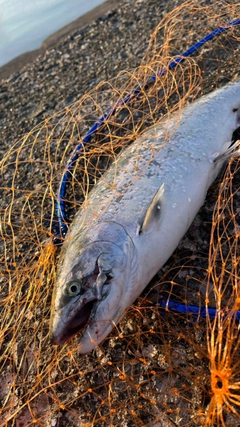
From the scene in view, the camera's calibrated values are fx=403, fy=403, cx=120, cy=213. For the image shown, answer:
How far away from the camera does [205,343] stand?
254cm

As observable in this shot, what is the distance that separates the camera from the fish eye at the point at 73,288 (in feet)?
7.95

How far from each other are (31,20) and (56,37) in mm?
961

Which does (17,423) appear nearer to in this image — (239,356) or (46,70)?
(239,356)

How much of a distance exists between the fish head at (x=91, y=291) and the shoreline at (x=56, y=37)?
418 cm

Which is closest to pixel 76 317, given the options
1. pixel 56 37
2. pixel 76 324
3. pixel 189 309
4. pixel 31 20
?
pixel 76 324

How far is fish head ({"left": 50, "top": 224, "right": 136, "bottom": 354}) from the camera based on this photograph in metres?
2.38

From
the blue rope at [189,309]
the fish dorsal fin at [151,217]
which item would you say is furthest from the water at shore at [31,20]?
the blue rope at [189,309]

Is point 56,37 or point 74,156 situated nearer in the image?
point 74,156

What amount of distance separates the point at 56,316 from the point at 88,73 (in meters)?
3.60

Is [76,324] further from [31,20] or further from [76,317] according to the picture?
[31,20]

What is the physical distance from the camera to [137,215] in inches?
108

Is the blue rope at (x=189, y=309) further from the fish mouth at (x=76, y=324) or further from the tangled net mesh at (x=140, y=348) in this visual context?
the fish mouth at (x=76, y=324)

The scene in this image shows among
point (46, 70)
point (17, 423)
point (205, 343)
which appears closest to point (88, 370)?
point (17, 423)

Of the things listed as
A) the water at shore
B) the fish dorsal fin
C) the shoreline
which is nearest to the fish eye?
the fish dorsal fin
